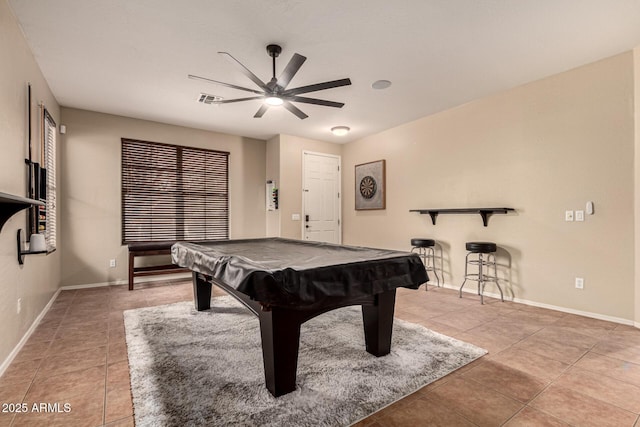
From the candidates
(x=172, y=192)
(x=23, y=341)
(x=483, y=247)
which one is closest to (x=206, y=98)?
(x=172, y=192)

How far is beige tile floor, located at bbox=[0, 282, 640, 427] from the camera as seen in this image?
1.61m

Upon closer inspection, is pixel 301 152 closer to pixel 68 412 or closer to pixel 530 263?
pixel 530 263

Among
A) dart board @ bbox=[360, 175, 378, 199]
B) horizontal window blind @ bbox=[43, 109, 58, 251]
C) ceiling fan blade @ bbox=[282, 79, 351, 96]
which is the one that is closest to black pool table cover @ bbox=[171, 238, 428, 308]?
ceiling fan blade @ bbox=[282, 79, 351, 96]

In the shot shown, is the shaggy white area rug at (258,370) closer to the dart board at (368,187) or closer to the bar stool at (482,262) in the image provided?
the bar stool at (482,262)

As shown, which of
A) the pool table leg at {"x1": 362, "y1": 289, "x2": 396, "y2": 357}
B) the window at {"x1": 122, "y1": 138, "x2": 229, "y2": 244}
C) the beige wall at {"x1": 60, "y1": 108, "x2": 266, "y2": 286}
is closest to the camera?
the pool table leg at {"x1": 362, "y1": 289, "x2": 396, "y2": 357}

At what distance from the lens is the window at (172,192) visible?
498 cm

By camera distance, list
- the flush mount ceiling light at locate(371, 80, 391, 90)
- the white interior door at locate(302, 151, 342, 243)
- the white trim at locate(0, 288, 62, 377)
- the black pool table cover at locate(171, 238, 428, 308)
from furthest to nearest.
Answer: the white interior door at locate(302, 151, 342, 243) < the flush mount ceiling light at locate(371, 80, 391, 90) < the white trim at locate(0, 288, 62, 377) < the black pool table cover at locate(171, 238, 428, 308)

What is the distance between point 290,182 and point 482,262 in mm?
3596

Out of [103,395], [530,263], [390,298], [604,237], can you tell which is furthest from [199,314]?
[604,237]

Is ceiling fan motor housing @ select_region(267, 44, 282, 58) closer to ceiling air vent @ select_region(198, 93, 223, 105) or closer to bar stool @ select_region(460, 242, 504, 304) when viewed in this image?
ceiling air vent @ select_region(198, 93, 223, 105)

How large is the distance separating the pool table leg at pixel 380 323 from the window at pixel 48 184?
11.0ft

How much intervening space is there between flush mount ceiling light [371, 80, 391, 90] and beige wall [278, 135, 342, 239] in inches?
100

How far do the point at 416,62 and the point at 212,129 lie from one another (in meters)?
3.89

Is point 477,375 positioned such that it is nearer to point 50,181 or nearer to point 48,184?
point 48,184
